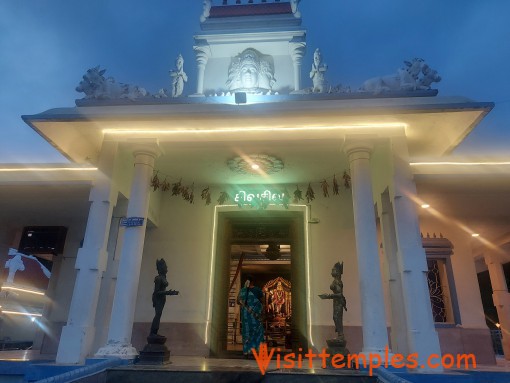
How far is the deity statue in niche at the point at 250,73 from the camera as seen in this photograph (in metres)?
9.53

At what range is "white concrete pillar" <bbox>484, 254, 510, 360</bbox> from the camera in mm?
10825

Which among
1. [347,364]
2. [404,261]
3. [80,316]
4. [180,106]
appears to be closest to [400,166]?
[404,261]

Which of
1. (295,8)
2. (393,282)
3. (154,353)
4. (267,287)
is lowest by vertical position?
(154,353)

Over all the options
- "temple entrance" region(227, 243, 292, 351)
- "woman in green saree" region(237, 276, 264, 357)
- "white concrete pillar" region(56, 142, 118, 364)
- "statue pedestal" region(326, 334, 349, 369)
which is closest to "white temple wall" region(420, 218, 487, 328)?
"statue pedestal" region(326, 334, 349, 369)

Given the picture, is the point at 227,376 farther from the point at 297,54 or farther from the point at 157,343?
the point at 297,54

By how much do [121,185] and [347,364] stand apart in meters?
5.43

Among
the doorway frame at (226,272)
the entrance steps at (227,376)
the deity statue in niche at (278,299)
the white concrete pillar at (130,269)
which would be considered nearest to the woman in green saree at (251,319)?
the doorway frame at (226,272)

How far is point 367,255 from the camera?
6.10 meters

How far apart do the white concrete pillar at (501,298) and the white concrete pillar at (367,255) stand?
25.7 feet

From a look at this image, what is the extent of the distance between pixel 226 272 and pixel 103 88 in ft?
17.1

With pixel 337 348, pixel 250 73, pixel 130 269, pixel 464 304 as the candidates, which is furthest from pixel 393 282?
pixel 250 73

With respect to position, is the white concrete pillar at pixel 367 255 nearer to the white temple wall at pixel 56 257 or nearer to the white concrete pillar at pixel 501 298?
the white temple wall at pixel 56 257

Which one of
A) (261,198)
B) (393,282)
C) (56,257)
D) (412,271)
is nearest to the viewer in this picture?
(412,271)

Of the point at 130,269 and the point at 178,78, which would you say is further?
the point at 178,78
